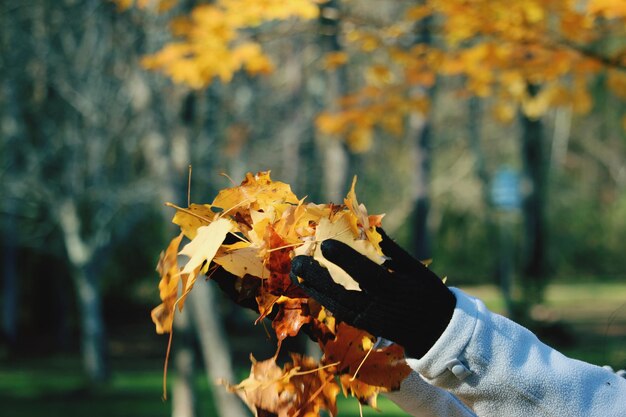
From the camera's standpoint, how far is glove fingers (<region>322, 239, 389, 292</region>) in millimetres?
1202

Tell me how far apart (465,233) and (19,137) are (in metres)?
19.8

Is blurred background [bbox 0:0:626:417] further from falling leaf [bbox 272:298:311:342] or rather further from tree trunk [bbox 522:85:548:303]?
falling leaf [bbox 272:298:311:342]

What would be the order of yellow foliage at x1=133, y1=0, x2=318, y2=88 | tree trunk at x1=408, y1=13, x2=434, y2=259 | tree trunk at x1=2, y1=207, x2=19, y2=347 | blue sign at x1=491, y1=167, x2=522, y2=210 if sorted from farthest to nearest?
blue sign at x1=491, y1=167, x2=522, y2=210
tree trunk at x1=2, y1=207, x2=19, y2=347
tree trunk at x1=408, y1=13, x2=434, y2=259
yellow foliage at x1=133, y1=0, x2=318, y2=88

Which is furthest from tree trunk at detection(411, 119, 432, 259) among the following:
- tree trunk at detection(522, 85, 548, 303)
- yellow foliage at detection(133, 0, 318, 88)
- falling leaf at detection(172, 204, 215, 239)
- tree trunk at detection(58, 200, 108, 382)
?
falling leaf at detection(172, 204, 215, 239)

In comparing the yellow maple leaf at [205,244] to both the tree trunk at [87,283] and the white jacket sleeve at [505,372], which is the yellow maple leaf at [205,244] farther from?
the tree trunk at [87,283]

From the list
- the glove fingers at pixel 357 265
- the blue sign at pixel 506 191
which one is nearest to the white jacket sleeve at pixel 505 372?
the glove fingers at pixel 357 265

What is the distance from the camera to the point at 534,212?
651 inches

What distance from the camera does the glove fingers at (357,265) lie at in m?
1.20

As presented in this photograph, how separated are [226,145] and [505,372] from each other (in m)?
16.3

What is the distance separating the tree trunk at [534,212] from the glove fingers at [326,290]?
14305 millimetres

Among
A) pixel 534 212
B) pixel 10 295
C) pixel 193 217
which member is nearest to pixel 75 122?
pixel 10 295

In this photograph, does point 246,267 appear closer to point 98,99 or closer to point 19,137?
point 98,99

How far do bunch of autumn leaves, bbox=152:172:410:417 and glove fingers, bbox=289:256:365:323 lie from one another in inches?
2.2

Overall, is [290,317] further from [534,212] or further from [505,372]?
[534,212]
